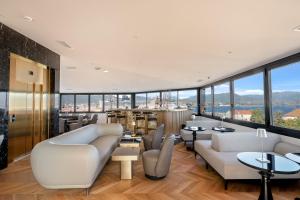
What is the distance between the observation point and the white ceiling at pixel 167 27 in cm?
218

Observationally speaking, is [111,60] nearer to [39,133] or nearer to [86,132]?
[86,132]

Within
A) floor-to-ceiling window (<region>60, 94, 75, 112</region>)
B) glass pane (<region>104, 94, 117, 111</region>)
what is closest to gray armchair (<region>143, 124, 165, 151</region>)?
glass pane (<region>104, 94, 117, 111</region>)

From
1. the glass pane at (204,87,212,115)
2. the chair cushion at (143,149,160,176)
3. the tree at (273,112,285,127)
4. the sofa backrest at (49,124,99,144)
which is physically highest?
the glass pane at (204,87,212,115)

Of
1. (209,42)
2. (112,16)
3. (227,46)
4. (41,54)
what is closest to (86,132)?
(41,54)

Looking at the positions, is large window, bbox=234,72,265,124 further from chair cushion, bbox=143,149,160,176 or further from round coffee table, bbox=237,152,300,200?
chair cushion, bbox=143,149,160,176

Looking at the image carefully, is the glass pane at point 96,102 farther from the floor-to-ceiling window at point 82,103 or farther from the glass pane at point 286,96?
the glass pane at point 286,96

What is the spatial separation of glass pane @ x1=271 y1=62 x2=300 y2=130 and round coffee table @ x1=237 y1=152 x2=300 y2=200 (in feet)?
5.97

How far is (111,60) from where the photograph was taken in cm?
500

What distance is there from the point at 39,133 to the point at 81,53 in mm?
2521

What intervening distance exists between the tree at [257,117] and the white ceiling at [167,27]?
1411 millimetres

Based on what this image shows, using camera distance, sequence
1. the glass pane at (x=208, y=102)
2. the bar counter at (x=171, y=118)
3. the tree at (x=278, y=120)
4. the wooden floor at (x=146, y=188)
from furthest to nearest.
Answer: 1. the glass pane at (x=208, y=102)
2. the bar counter at (x=171, y=118)
3. the tree at (x=278, y=120)
4. the wooden floor at (x=146, y=188)

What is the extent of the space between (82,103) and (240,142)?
1169 centimetres

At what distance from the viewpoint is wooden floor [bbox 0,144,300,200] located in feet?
8.72

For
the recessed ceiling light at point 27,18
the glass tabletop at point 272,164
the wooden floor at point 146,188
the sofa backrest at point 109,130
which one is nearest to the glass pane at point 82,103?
the sofa backrest at point 109,130
